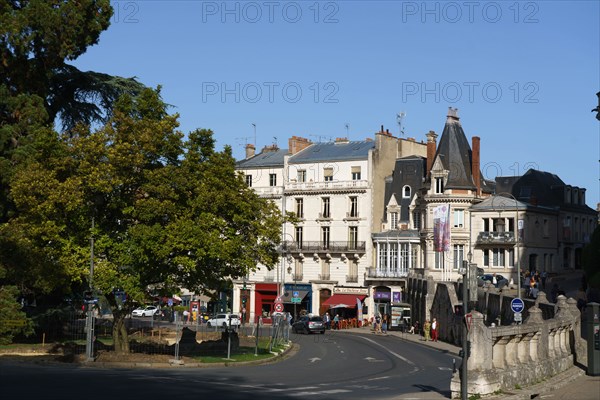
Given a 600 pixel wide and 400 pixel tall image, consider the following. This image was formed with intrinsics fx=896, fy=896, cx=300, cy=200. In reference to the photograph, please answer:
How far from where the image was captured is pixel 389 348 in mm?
54594

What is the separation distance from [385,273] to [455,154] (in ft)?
42.5

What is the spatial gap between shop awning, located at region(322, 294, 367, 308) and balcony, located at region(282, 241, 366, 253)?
4.34 m

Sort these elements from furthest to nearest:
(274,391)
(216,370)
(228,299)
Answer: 1. (228,299)
2. (216,370)
3. (274,391)

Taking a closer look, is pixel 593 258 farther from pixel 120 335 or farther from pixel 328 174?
pixel 328 174

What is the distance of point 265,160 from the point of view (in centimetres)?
9575

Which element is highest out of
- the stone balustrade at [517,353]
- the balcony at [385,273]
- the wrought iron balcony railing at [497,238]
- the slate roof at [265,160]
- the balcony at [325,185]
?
the slate roof at [265,160]

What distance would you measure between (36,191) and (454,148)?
52.3 meters

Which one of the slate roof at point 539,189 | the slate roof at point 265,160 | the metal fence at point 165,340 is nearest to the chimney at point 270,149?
the slate roof at point 265,160

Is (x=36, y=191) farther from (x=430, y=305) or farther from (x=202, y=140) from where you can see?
(x=430, y=305)

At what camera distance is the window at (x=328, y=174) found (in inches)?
3499

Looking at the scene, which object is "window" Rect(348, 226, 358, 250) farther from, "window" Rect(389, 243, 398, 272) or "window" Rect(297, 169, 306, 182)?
"window" Rect(297, 169, 306, 182)

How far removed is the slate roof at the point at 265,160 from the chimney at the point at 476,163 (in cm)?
2059

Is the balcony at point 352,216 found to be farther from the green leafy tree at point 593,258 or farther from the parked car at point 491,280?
the green leafy tree at point 593,258

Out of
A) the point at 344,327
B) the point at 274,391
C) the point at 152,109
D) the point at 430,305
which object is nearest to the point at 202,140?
the point at 152,109
